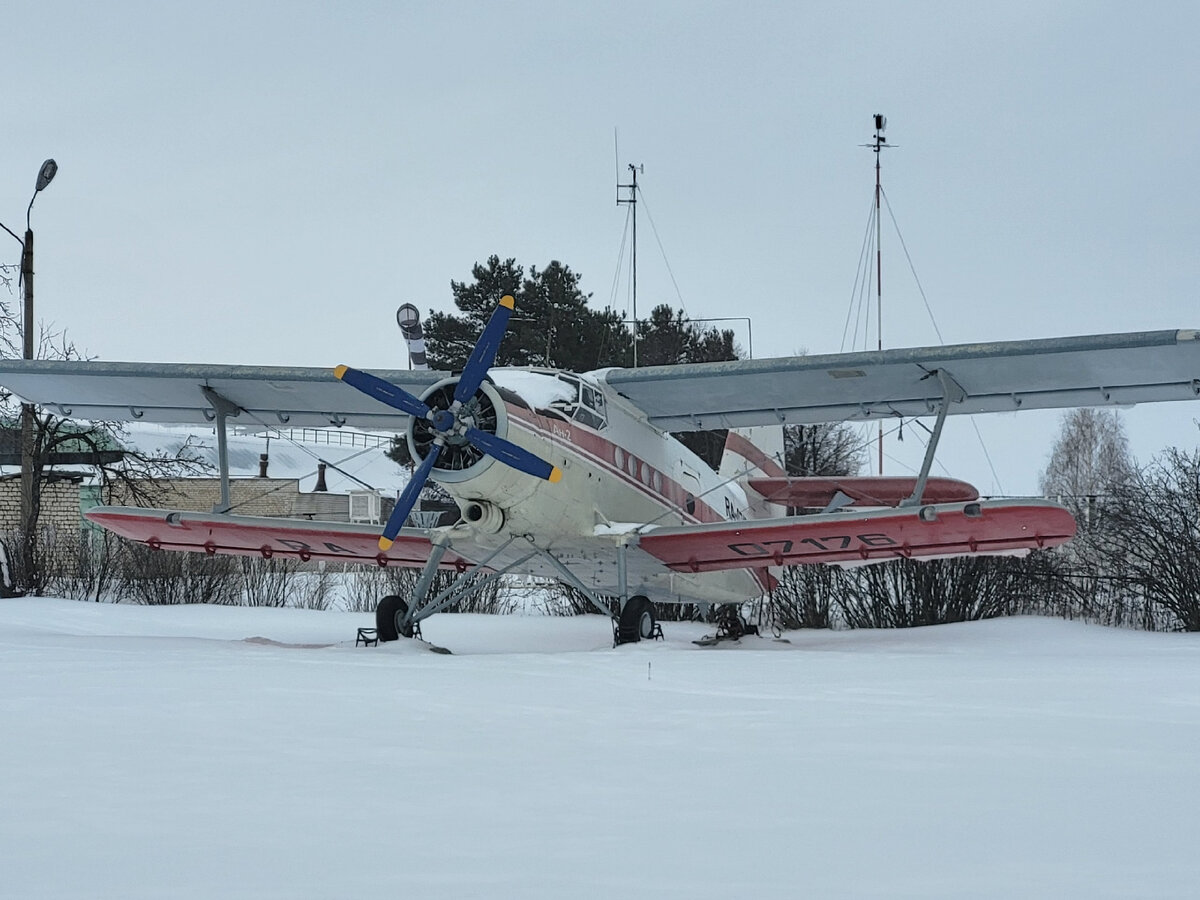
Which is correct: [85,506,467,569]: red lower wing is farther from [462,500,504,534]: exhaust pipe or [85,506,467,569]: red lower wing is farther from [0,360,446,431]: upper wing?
[462,500,504,534]: exhaust pipe

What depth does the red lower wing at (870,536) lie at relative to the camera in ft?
38.5

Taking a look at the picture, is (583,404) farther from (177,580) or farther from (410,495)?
(177,580)

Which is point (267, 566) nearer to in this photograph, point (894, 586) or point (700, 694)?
point (894, 586)

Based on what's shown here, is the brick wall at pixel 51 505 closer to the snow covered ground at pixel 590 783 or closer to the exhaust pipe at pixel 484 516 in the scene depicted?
the exhaust pipe at pixel 484 516

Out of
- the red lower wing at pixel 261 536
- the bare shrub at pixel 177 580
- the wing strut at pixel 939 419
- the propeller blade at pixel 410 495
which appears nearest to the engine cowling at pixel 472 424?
the propeller blade at pixel 410 495

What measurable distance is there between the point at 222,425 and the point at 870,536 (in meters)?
7.38

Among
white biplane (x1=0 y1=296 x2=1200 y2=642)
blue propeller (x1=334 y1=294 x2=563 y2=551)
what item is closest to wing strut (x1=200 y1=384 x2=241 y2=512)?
white biplane (x1=0 y1=296 x2=1200 y2=642)

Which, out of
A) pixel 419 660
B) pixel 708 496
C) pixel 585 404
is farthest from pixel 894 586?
pixel 419 660

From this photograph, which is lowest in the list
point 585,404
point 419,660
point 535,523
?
point 419,660

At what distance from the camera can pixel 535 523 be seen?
466 inches

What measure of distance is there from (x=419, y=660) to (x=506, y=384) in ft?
11.0

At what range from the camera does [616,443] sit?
1312 centimetres

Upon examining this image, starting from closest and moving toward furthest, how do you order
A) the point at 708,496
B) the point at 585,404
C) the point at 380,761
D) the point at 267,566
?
1. the point at 380,761
2. the point at 585,404
3. the point at 708,496
4. the point at 267,566

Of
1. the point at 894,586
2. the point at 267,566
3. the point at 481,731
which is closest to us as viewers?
the point at 481,731
